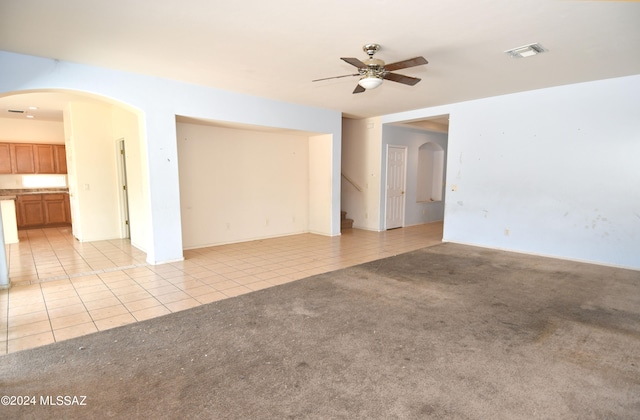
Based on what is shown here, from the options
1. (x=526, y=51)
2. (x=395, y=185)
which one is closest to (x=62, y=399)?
(x=526, y=51)

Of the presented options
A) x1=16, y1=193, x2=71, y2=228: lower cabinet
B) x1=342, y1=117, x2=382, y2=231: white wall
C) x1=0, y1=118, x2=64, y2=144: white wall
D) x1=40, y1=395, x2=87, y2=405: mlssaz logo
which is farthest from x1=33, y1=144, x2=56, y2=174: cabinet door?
x1=40, y1=395, x2=87, y2=405: mlssaz logo

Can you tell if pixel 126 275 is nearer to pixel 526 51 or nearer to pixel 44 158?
pixel 526 51

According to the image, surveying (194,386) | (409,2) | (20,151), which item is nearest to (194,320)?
(194,386)

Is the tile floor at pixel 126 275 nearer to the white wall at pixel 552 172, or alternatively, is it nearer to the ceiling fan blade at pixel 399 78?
the white wall at pixel 552 172

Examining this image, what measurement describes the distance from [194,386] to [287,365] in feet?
2.02

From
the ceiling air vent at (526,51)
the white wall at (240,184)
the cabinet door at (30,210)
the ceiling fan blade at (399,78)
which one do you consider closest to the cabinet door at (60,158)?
Result: the cabinet door at (30,210)

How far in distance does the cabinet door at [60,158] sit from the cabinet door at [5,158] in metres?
0.85

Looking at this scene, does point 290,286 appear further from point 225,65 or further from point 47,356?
point 225,65

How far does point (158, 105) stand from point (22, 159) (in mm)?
5772

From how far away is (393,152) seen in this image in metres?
7.90

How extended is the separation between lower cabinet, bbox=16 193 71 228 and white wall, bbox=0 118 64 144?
137 centimetres

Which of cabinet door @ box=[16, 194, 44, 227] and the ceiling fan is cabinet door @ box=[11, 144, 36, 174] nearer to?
cabinet door @ box=[16, 194, 44, 227]

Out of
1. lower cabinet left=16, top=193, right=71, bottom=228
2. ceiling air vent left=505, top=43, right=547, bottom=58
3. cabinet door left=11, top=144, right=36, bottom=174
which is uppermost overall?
ceiling air vent left=505, top=43, right=547, bottom=58

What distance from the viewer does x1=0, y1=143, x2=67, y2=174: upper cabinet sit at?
7.47 metres
